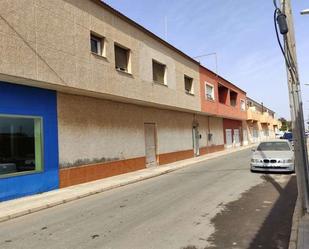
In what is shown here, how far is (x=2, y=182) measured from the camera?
11266mm

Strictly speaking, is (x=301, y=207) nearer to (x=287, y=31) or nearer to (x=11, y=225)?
(x=287, y=31)

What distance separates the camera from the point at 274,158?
1566cm

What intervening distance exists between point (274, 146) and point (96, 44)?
9.33 metres

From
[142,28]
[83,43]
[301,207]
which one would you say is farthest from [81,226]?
[142,28]

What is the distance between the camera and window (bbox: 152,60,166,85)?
2093 cm

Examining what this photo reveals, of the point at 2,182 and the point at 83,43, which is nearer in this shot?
the point at 2,182

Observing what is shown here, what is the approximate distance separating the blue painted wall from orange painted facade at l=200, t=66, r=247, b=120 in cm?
1691

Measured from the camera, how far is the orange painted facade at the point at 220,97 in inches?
1161

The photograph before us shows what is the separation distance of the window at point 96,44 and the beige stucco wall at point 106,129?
2.03m

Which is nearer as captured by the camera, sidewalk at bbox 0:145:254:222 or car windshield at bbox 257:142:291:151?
sidewalk at bbox 0:145:254:222

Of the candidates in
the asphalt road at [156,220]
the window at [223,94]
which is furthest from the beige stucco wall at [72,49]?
the window at [223,94]

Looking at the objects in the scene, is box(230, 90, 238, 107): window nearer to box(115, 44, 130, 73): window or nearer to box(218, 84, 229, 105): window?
box(218, 84, 229, 105): window

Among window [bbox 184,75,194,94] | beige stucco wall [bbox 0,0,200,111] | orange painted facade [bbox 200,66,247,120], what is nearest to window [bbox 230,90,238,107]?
orange painted facade [bbox 200,66,247,120]

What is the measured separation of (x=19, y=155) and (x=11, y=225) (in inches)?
170
